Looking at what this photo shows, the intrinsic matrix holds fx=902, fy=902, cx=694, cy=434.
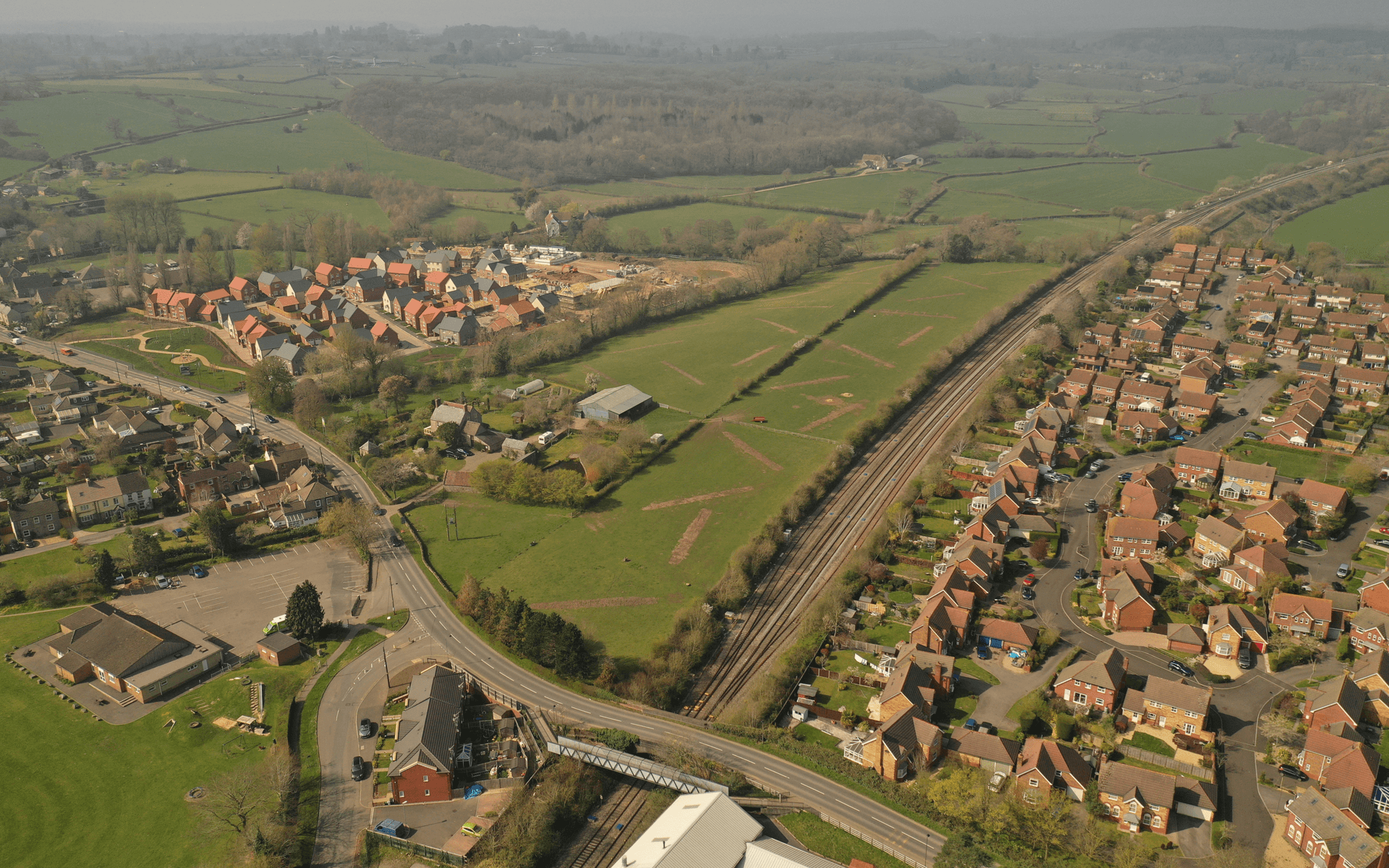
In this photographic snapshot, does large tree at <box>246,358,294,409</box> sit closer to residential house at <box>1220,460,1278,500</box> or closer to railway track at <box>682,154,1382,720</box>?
railway track at <box>682,154,1382,720</box>

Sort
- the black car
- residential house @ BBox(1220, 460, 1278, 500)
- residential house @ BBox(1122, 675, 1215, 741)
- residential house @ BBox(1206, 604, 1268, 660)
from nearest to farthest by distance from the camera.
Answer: the black car → residential house @ BBox(1122, 675, 1215, 741) → residential house @ BBox(1206, 604, 1268, 660) → residential house @ BBox(1220, 460, 1278, 500)

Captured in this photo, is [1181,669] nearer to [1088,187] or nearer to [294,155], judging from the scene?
[1088,187]

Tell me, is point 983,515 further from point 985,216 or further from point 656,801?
point 985,216

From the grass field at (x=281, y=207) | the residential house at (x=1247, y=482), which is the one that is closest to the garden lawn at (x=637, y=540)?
the residential house at (x=1247, y=482)

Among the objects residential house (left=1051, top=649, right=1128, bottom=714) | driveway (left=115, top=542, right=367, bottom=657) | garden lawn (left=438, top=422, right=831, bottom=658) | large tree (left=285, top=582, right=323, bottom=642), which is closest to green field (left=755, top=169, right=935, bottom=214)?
garden lawn (left=438, top=422, right=831, bottom=658)

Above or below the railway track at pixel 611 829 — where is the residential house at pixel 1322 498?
above

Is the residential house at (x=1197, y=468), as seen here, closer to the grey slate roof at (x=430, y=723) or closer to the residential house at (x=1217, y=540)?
the residential house at (x=1217, y=540)
